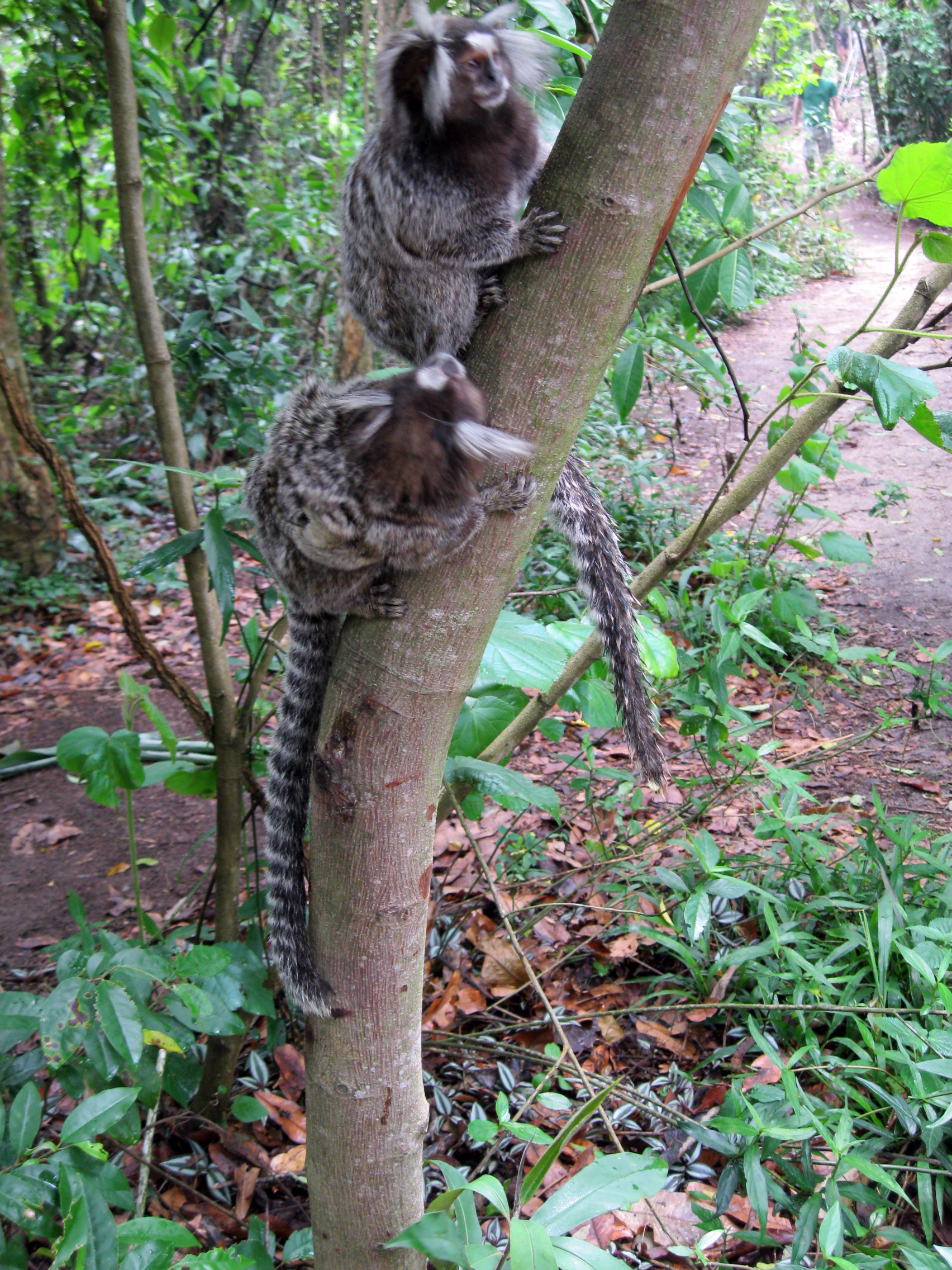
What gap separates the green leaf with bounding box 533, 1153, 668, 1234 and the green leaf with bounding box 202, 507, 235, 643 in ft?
4.68

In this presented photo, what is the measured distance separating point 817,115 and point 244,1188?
70.9ft

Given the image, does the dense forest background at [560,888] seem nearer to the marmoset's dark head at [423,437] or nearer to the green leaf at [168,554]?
the green leaf at [168,554]

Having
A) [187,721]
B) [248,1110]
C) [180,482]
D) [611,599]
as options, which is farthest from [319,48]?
[248,1110]

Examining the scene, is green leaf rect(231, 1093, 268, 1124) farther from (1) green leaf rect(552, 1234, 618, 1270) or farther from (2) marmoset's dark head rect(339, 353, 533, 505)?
(2) marmoset's dark head rect(339, 353, 533, 505)

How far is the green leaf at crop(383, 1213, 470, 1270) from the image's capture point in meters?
1.31

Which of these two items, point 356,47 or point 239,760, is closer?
point 239,760

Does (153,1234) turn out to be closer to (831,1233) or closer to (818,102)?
(831,1233)

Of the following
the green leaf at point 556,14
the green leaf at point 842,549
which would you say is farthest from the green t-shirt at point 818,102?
the green leaf at point 556,14

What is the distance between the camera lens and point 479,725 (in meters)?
2.16

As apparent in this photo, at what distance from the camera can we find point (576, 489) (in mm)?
2232

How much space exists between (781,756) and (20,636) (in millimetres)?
5489

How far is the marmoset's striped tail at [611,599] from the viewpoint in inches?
78.2

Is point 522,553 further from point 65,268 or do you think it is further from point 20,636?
point 65,268

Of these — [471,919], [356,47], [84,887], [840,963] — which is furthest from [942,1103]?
[356,47]
